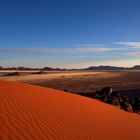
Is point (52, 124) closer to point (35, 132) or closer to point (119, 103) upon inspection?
point (35, 132)

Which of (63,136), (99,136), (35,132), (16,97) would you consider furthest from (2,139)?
(16,97)

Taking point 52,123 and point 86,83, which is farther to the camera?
point 86,83

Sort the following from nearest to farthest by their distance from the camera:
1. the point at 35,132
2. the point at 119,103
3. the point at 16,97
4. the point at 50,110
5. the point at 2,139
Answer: the point at 2,139 → the point at 35,132 → the point at 50,110 → the point at 16,97 → the point at 119,103

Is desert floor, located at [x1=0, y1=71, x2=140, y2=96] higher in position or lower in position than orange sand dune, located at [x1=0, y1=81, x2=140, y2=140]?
lower

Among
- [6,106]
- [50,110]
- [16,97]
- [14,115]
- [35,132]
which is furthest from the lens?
[16,97]

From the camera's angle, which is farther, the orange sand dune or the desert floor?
the desert floor

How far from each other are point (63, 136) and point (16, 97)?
316cm

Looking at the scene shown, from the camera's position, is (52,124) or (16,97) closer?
(52,124)

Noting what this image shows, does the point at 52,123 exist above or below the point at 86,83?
above

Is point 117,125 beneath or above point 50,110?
beneath

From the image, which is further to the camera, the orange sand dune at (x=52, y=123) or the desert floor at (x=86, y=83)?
the desert floor at (x=86, y=83)

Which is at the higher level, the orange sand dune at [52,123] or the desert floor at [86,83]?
the orange sand dune at [52,123]

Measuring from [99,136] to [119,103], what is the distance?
843cm

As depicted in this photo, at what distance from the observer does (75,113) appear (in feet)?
29.1
